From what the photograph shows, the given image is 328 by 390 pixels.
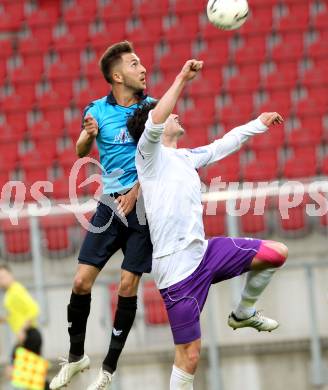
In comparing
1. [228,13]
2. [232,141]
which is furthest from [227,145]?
[228,13]

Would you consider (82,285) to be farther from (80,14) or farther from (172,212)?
(80,14)

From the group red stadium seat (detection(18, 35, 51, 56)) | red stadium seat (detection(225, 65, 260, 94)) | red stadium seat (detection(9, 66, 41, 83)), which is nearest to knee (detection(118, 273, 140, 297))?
red stadium seat (detection(225, 65, 260, 94))

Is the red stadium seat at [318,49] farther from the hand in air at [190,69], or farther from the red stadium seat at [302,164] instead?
the hand in air at [190,69]

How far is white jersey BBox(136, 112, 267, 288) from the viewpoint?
24.5 feet

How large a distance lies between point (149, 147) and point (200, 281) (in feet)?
3.41

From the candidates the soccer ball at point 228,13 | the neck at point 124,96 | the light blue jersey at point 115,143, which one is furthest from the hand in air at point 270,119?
the neck at point 124,96

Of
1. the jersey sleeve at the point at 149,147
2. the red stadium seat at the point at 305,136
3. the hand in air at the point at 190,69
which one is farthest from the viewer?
the red stadium seat at the point at 305,136

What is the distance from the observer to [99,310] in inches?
438

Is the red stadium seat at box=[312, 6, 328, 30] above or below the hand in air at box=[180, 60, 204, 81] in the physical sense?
above

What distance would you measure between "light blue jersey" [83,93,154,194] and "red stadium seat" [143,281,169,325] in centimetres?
341

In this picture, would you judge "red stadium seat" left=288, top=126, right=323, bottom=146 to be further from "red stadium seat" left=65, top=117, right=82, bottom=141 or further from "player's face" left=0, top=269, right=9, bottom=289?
"player's face" left=0, top=269, right=9, bottom=289

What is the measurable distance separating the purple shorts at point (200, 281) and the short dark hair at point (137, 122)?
919 mm

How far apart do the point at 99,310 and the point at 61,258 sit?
2.11ft

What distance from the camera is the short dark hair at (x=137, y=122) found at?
24.7 feet
